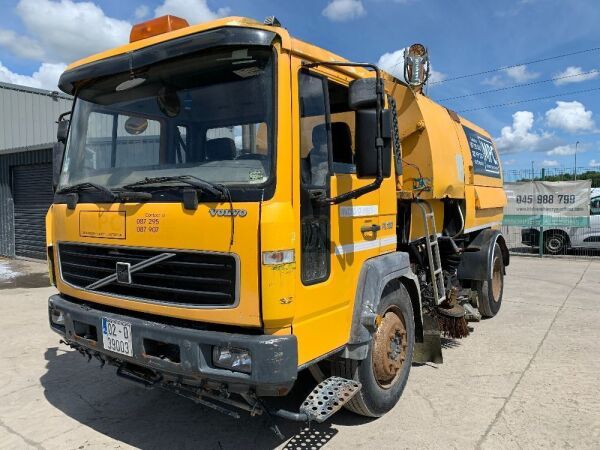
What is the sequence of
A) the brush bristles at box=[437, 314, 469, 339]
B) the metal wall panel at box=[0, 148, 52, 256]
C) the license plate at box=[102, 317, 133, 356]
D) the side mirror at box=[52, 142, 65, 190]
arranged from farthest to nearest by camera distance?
the metal wall panel at box=[0, 148, 52, 256] < the brush bristles at box=[437, 314, 469, 339] < the side mirror at box=[52, 142, 65, 190] < the license plate at box=[102, 317, 133, 356]

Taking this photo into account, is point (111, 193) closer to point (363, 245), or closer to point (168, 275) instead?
point (168, 275)

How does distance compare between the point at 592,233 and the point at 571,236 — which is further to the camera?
the point at 571,236

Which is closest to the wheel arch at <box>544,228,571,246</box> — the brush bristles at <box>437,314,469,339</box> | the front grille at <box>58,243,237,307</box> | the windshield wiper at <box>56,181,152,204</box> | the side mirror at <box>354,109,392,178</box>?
the brush bristles at <box>437,314,469,339</box>

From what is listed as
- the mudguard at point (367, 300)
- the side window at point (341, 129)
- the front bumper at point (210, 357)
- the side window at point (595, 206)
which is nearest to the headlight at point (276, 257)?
the front bumper at point (210, 357)

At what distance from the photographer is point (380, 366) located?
146 inches

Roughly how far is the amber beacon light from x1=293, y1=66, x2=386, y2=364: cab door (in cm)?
97

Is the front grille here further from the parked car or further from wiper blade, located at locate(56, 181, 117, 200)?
the parked car

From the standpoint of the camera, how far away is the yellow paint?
2.63m

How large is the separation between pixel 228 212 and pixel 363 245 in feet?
4.03

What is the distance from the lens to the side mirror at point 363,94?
9.69 ft

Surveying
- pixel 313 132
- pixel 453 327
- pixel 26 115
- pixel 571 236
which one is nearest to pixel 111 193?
pixel 313 132

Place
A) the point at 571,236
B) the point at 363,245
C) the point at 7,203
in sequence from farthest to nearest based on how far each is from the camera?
the point at 7,203 < the point at 571,236 < the point at 363,245

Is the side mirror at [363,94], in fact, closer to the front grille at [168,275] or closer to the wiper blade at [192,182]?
the wiper blade at [192,182]

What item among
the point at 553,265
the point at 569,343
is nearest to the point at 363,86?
the point at 569,343
